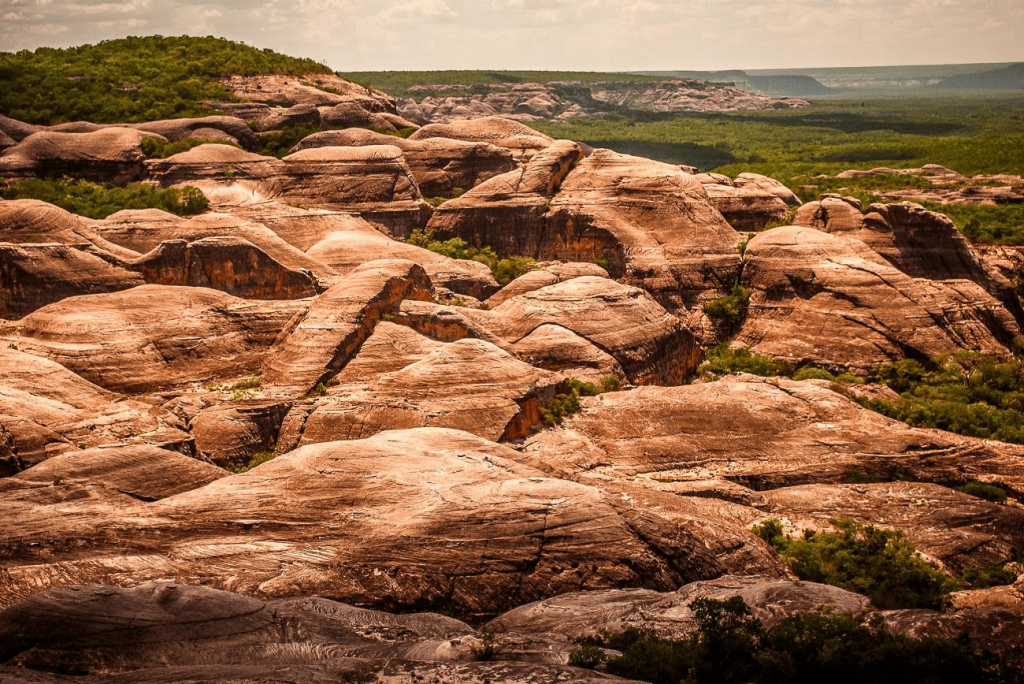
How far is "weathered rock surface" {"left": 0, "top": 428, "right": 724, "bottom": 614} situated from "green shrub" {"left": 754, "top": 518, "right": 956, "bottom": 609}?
113 inches

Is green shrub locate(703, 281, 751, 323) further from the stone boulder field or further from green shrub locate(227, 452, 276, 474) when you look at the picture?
green shrub locate(227, 452, 276, 474)

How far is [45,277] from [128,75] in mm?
49885

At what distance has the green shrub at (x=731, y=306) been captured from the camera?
40406mm

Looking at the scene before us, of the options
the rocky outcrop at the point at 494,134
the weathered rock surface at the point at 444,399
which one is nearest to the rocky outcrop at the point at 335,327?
the weathered rock surface at the point at 444,399

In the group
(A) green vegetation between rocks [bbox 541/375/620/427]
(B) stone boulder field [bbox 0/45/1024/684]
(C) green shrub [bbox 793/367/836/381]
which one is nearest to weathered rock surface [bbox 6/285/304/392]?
(B) stone boulder field [bbox 0/45/1024/684]

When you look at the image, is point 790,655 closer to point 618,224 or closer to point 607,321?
point 607,321

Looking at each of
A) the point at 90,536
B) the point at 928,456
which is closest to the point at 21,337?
the point at 90,536

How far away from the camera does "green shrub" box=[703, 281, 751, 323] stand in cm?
4041

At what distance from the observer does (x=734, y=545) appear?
2034 centimetres

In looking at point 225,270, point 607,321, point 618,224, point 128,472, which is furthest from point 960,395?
point 128,472

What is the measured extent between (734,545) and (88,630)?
42.5 ft

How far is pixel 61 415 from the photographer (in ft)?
73.1

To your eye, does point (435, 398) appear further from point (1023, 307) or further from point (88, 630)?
point (1023, 307)

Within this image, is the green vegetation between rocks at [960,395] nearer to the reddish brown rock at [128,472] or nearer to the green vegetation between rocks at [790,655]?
the green vegetation between rocks at [790,655]
